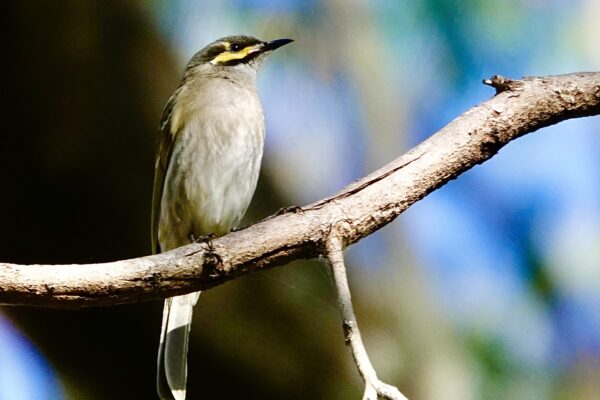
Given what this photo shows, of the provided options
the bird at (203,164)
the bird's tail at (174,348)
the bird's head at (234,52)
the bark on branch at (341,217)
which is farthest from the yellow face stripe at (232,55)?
the bark on branch at (341,217)

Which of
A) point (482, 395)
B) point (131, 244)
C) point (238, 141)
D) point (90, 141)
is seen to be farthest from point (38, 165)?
point (482, 395)

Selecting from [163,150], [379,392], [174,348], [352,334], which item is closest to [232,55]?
[163,150]

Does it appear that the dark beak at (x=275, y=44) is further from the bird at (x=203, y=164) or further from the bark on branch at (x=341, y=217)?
the bark on branch at (x=341, y=217)

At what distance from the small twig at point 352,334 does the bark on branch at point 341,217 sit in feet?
0.15

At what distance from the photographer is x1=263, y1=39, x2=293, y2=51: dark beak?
359 centimetres

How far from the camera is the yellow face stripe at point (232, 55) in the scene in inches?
→ 148

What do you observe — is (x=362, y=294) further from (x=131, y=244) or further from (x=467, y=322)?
(x=131, y=244)

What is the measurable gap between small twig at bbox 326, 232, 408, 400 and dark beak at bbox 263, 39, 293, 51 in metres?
1.65

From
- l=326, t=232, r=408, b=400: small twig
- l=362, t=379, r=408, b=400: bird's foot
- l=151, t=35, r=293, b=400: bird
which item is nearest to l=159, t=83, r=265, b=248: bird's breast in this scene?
l=151, t=35, r=293, b=400: bird

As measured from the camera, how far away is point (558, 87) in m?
2.23

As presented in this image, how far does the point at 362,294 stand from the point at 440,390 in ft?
1.55

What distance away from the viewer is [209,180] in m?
3.40

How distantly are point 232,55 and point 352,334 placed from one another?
2.19m

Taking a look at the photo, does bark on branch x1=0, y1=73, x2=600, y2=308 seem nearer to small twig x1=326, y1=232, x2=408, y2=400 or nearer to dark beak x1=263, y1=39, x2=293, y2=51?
small twig x1=326, y1=232, x2=408, y2=400
